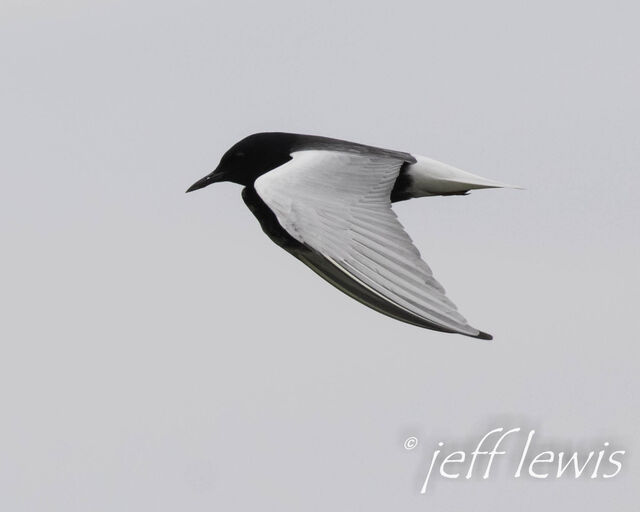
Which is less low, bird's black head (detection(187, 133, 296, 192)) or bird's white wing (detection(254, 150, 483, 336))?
bird's black head (detection(187, 133, 296, 192))

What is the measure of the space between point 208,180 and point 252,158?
2.00ft

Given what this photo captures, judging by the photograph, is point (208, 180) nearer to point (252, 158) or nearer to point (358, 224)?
point (252, 158)

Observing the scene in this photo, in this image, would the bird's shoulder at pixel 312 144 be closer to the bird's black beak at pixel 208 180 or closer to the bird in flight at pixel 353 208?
the bird in flight at pixel 353 208

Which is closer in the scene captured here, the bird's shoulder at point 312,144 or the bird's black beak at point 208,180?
the bird's shoulder at point 312,144

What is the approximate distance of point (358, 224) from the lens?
12.3 meters

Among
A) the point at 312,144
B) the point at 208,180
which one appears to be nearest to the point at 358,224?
the point at 312,144

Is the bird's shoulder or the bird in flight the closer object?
the bird in flight

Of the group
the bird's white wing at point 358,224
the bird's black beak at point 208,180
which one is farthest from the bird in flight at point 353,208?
the bird's black beak at point 208,180

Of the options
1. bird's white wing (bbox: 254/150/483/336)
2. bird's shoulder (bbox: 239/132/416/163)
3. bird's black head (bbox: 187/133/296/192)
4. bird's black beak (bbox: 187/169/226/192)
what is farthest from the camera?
bird's black beak (bbox: 187/169/226/192)

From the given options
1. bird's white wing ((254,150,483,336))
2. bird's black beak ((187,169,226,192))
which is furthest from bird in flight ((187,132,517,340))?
bird's black beak ((187,169,226,192))

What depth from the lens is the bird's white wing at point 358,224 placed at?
1152 centimetres

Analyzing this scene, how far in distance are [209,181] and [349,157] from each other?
6.46ft

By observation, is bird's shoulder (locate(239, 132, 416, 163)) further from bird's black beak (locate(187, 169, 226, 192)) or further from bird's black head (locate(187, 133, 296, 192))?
bird's black beak (locate(187, 169, 226, 192))

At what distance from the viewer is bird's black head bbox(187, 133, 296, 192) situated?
14.3m
